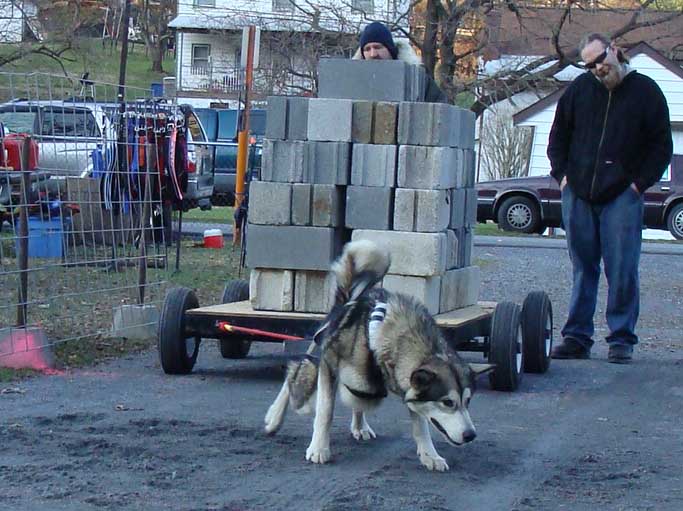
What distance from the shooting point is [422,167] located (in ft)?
25.4

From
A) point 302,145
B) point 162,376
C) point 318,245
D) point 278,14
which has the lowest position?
point 162,376

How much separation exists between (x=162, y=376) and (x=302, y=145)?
71.3 inches

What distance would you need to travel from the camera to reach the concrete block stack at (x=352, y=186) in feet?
25.4

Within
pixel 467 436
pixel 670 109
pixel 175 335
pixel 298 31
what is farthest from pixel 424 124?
pixel 670 109

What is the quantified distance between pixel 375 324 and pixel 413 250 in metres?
2.08

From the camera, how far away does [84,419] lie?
6.55 meters

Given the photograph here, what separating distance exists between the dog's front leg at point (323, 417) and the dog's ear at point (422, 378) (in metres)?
0.58

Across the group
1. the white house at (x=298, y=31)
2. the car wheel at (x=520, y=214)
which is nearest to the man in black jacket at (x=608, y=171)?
the white house at (x=298, y=31)

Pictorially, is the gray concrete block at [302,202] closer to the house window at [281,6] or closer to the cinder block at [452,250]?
the cinder block at [452,250]

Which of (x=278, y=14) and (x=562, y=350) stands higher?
(x=278, y=14)

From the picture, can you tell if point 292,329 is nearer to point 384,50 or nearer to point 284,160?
point 284,160

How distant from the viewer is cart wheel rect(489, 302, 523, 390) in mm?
7543

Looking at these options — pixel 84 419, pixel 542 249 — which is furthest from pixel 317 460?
pixel 542 249

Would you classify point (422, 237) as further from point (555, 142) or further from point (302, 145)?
point (555, 142)
